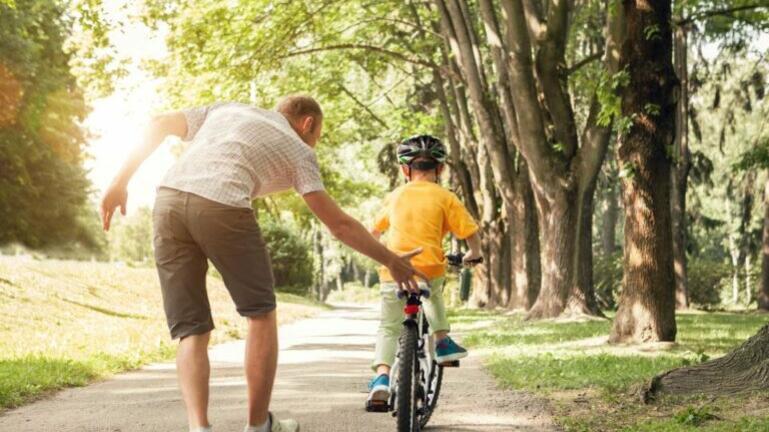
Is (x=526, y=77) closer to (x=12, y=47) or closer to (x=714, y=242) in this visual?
(x=12, y=47)

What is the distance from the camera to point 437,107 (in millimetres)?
31219

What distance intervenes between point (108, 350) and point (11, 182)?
2445cm

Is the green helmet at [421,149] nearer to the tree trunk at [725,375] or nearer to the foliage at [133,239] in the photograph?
the tree trunk at [725,375]

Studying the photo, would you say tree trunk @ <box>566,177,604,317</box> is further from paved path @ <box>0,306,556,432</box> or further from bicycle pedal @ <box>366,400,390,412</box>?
bicycle pedal @ <box>366,400,390,412</box>

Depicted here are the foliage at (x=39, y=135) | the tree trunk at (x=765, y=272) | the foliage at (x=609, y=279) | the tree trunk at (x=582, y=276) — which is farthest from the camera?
the foliage at (x=609, y=279)

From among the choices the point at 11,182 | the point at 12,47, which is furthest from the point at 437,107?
the point at 11,182

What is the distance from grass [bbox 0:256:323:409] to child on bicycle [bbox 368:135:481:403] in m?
3.35

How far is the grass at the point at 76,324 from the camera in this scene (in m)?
9.19

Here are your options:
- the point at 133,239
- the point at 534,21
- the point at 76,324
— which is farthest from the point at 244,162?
the point at 133,239

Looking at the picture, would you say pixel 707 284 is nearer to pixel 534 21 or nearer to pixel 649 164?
pixel 534 21

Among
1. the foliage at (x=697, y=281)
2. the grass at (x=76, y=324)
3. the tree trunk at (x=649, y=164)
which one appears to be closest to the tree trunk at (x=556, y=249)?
the grass at (x=76, y=324)

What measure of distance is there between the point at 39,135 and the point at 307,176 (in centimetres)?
3155

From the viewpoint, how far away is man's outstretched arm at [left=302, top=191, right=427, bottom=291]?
4457mm

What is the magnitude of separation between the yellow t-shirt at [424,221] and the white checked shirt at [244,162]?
4.19 ft
